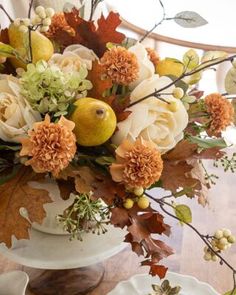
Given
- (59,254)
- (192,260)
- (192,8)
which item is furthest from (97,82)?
(192,8)

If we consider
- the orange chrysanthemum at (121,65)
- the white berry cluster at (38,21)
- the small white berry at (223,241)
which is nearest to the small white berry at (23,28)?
the white berry cluster at (38,21)

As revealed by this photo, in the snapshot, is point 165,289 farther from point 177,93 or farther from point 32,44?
point 32,44

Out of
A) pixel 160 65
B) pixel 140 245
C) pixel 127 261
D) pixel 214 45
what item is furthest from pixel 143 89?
pixel 214 45

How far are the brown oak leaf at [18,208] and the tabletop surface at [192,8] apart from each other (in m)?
1.10

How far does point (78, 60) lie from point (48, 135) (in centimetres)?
15

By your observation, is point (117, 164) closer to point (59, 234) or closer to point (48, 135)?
point (48, 135)

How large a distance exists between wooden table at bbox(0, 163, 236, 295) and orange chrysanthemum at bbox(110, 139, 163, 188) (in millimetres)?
276

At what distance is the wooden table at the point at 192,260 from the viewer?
0.82 meters

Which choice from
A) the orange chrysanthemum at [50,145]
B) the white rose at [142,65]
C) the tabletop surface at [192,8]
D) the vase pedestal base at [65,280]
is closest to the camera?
the orange chrysanthemum at [50,145]

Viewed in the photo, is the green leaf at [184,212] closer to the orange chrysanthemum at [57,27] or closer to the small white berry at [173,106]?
the small white berry at [173,106]

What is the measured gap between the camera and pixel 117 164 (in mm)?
600

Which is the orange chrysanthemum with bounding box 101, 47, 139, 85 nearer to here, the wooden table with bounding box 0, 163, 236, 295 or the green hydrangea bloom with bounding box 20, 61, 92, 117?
the green hydrangea bloom with bounding box 20, 61, 92, 117

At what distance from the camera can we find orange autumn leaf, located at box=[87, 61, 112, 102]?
0.65 m

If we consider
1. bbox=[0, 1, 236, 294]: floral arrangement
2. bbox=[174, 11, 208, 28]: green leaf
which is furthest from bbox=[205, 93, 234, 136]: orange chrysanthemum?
bbox=[174, 11, 208, 28]: green leaf
